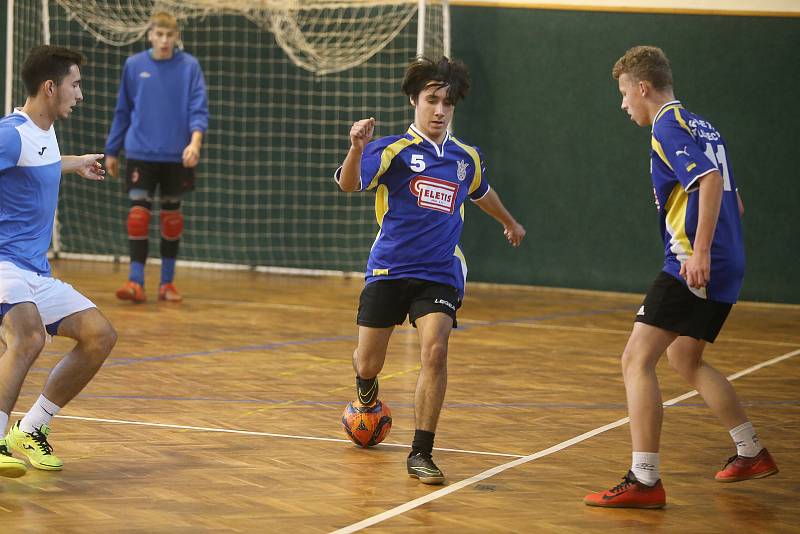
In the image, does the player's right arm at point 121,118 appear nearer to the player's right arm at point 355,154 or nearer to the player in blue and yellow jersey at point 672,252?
the player's right arm at point 355,154

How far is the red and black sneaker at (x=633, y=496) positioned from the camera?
4246 millimetres

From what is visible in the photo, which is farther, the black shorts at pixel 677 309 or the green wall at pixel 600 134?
the green wall at pixel 600 134

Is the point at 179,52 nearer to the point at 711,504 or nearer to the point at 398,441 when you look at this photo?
the point at 398,441

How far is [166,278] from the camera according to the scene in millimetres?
9922

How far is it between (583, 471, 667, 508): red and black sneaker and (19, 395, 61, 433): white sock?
1.95 m

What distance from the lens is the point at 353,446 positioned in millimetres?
5160

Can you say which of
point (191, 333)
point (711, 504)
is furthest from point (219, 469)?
point (191, 333)

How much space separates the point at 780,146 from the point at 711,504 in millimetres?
7714

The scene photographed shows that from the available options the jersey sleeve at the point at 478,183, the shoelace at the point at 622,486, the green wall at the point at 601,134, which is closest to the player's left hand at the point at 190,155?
the green wall at the point at 601,134

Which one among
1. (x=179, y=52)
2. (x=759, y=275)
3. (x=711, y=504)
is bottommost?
(x=759, y=275)

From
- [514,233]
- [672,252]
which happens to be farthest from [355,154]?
[672,252]

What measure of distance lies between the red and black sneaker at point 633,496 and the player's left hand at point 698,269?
2.18ft

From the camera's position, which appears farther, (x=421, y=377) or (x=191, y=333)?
(x=191, y=333)

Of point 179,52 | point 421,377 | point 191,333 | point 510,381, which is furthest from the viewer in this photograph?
point 179,52
